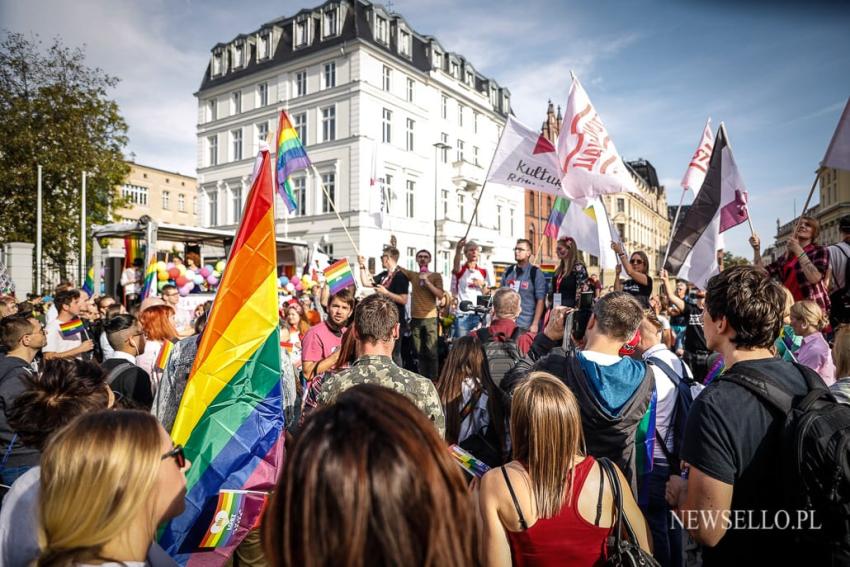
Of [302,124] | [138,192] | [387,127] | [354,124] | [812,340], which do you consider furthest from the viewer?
[138,192]

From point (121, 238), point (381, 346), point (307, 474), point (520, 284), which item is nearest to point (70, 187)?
point (121, 238)

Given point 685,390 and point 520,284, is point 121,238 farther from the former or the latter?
point 685,390

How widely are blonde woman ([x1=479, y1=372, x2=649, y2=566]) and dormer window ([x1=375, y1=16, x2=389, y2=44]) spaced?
120ft

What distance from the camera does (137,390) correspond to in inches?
147

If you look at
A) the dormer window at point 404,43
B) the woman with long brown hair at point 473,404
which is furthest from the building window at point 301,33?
the woman with long brown hair at point 473,404

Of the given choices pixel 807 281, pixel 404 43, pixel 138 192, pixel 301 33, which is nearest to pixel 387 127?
pixel 404 43

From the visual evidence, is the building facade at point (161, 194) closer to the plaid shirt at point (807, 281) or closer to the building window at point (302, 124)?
the building window at point (302, 124)

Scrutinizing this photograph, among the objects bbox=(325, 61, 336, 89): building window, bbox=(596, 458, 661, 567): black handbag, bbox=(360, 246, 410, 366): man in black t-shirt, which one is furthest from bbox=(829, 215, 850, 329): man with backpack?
bbox=(325, 61, 336, 89): building window

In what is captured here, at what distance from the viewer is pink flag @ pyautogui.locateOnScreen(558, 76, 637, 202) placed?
684 cm

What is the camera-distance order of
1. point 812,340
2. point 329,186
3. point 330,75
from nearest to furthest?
point 812,340
point 329,186
point 330,75

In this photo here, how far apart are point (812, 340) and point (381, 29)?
1419 inches

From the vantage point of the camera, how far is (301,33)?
118ft

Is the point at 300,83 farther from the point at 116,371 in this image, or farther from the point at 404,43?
the point at 116,371

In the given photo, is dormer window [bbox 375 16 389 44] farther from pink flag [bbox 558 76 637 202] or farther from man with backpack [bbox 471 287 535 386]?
man with backpack [bbox 471 287 535 386]
